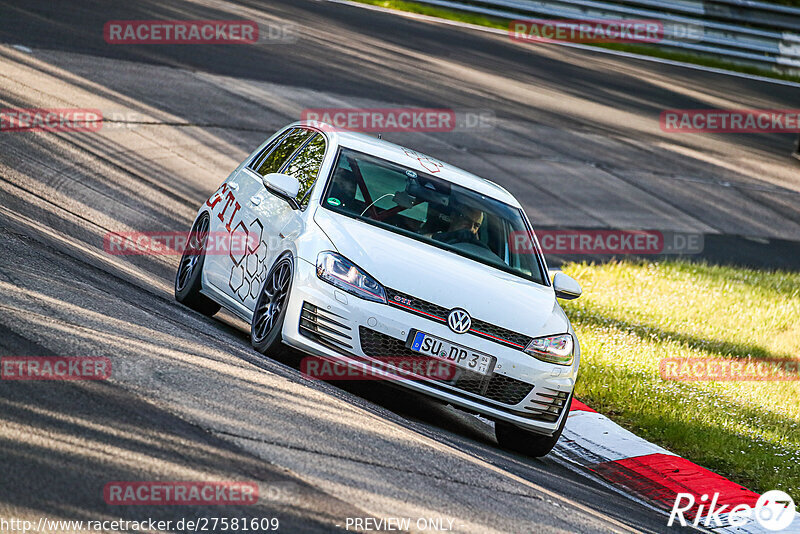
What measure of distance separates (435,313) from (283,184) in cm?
162

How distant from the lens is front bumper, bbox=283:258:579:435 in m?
6.79

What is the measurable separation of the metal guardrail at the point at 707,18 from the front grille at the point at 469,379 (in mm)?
22466

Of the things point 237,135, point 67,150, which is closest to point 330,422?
point 67,150

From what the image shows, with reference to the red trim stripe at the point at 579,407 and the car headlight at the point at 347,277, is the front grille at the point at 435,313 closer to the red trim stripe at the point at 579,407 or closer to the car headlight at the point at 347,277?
the car headlight at the point at 347,277

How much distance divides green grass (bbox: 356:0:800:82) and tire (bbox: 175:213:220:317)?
19.8 m

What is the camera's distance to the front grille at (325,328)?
22.4ft

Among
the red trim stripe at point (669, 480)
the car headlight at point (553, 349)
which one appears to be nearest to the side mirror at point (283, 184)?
the car headlight at point (553, 349)

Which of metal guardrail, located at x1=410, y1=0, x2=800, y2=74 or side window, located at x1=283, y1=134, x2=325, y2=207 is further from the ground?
metal guardrail, located at x1=410, y1=0, x2=800, y2=74

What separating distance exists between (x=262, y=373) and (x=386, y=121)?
514 inches

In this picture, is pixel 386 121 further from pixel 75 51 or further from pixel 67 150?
pixel 67 150

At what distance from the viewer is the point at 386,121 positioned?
1916 centimetres

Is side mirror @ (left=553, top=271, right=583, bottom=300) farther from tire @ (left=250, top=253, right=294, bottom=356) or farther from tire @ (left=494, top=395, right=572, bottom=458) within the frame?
tire @ (left=250, top=253, right=294, bottom=356)

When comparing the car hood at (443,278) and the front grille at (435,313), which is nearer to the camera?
the front grille at (435,313)

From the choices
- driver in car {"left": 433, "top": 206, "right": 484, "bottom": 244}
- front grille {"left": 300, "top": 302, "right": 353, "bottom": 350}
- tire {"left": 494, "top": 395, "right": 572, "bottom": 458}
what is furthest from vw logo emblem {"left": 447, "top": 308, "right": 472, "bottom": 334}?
driver in car {"left": 433, "top": 206, "right": 484, "bottom": 244}
